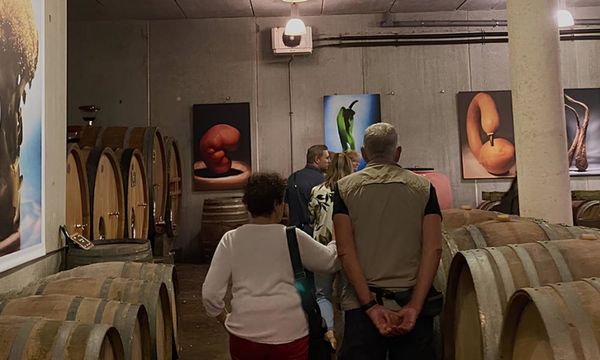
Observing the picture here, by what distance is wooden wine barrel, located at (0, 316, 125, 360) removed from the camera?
1420 mm

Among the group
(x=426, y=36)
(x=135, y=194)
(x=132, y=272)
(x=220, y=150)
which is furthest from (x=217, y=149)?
(x=132, y=272)

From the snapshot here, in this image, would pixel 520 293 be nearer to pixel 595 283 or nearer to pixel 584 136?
pixel 595 283

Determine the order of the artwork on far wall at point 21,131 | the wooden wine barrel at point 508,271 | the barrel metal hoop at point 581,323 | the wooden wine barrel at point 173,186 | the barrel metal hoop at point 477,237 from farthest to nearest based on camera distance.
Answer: the wooden wine barrel at point 173,186 < the barrel metal hoop at point 477,237 < the artwork on far wall at point 21,131 < the wooden wine barrel at point 508,271 < the barrel metal hoop at point 581,323

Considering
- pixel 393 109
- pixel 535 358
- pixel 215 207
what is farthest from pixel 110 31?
pixel 535 358

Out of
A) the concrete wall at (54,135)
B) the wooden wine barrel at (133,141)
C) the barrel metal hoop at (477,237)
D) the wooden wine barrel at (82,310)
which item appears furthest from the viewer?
the wooden wine barrel at (133,141)

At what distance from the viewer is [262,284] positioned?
1.76m

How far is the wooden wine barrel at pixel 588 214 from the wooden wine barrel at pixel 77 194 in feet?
16.9

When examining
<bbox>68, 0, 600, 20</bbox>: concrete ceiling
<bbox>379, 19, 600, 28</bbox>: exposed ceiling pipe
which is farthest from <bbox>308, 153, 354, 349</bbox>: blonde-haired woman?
<bbox>379, 19, 600, 28</bbox>: exposed ceiling pipe

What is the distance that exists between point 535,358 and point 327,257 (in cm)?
76

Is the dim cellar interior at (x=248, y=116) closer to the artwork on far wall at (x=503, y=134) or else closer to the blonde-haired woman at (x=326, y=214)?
the artwork on far wall at (x=503, y=134)

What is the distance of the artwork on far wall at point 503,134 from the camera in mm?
7262

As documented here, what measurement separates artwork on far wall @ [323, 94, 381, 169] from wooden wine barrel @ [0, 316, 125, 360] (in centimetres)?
601

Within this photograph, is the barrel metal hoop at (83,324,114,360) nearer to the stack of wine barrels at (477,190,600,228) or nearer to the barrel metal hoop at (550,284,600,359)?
the barrel metal hoop at (550,284,600,359)

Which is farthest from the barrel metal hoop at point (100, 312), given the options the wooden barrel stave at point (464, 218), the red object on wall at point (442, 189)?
the red object on wall at point (442, 189)
